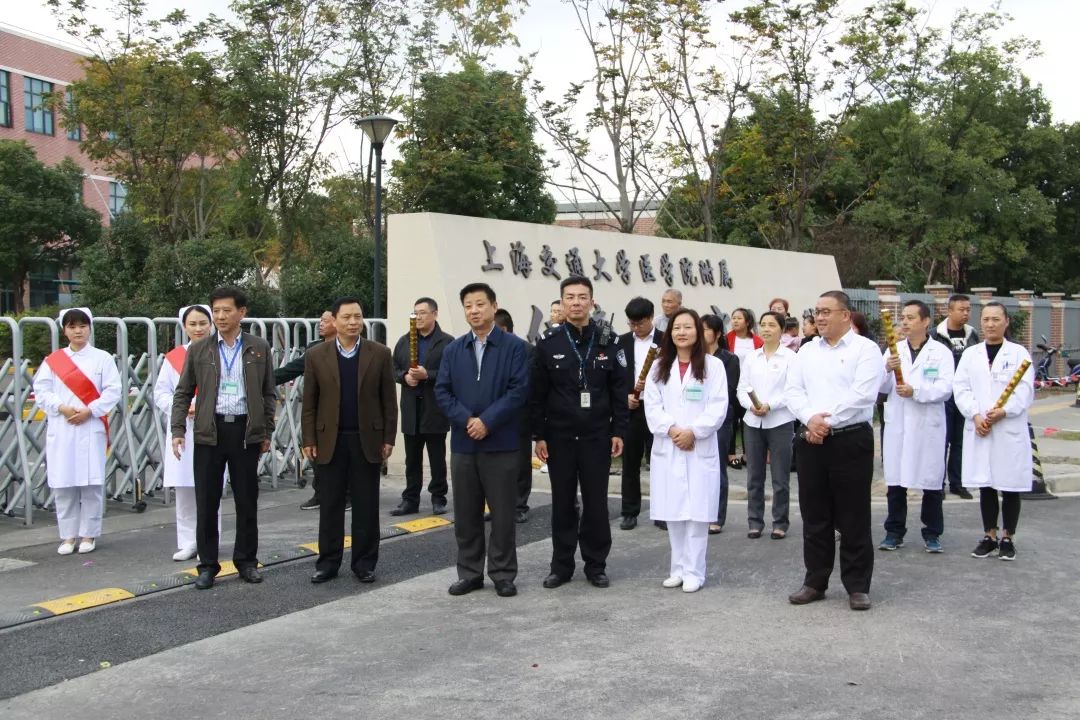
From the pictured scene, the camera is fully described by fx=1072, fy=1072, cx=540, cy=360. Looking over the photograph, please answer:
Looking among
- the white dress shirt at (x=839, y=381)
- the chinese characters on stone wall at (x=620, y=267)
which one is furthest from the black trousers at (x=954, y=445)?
the white dress shirt at (x=839, y=381)

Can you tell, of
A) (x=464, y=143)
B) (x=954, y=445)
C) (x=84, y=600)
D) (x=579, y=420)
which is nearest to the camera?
(x=84, y=600)

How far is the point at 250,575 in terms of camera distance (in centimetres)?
708

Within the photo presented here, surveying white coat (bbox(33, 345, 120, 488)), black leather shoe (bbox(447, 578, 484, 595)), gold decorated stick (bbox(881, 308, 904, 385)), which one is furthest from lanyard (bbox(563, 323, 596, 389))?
white coat (bbox(33, 345, 120, 488))

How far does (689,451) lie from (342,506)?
91.6 inches

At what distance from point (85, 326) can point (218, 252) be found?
14.1 m

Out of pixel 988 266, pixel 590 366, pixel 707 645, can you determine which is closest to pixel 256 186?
pixel 590 366

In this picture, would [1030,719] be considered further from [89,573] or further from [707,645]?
[89,573]

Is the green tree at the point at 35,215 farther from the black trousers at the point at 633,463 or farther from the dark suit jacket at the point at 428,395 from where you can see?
the black trousers at the point at 633,463

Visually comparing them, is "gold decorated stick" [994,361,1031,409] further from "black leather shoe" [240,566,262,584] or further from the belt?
"black leather shoe" [240,566,262,584]

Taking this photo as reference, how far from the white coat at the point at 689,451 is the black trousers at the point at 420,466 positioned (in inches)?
122

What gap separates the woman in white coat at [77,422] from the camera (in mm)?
8039

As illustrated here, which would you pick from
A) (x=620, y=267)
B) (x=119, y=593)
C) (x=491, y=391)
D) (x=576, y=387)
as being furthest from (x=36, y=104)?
(x=576, y=387)

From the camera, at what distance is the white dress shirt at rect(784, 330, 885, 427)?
20.7 feet

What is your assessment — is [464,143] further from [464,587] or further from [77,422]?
[464,587]
